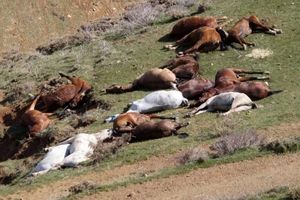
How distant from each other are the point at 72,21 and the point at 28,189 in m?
21.2

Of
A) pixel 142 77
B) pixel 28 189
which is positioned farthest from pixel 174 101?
pixel 28 189

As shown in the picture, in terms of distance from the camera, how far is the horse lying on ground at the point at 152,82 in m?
19.1

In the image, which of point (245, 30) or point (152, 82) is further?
point (245, 30)

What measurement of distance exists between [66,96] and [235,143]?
7.81 meters

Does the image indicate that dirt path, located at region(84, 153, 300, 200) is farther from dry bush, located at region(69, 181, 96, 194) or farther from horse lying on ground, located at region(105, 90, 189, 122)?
horse lying on ground, located at region(105, 90, 189, 122)

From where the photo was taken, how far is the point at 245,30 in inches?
858

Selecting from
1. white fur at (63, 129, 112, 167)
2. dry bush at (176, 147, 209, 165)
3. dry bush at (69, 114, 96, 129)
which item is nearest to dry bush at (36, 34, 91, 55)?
dry bush at (69, 114, 96, 129)

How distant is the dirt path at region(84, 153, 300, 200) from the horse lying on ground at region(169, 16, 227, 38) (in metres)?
10.3

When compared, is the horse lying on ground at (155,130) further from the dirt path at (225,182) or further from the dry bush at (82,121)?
the dirt path at (225,182)

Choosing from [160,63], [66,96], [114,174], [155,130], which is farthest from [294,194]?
[160,63]

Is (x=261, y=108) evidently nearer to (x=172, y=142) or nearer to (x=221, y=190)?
(x=172, y=142)

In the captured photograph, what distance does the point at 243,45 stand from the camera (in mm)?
21266

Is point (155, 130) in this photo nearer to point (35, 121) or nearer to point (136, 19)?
point (35, 121)

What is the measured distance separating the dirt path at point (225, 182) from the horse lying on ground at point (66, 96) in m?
7.79
